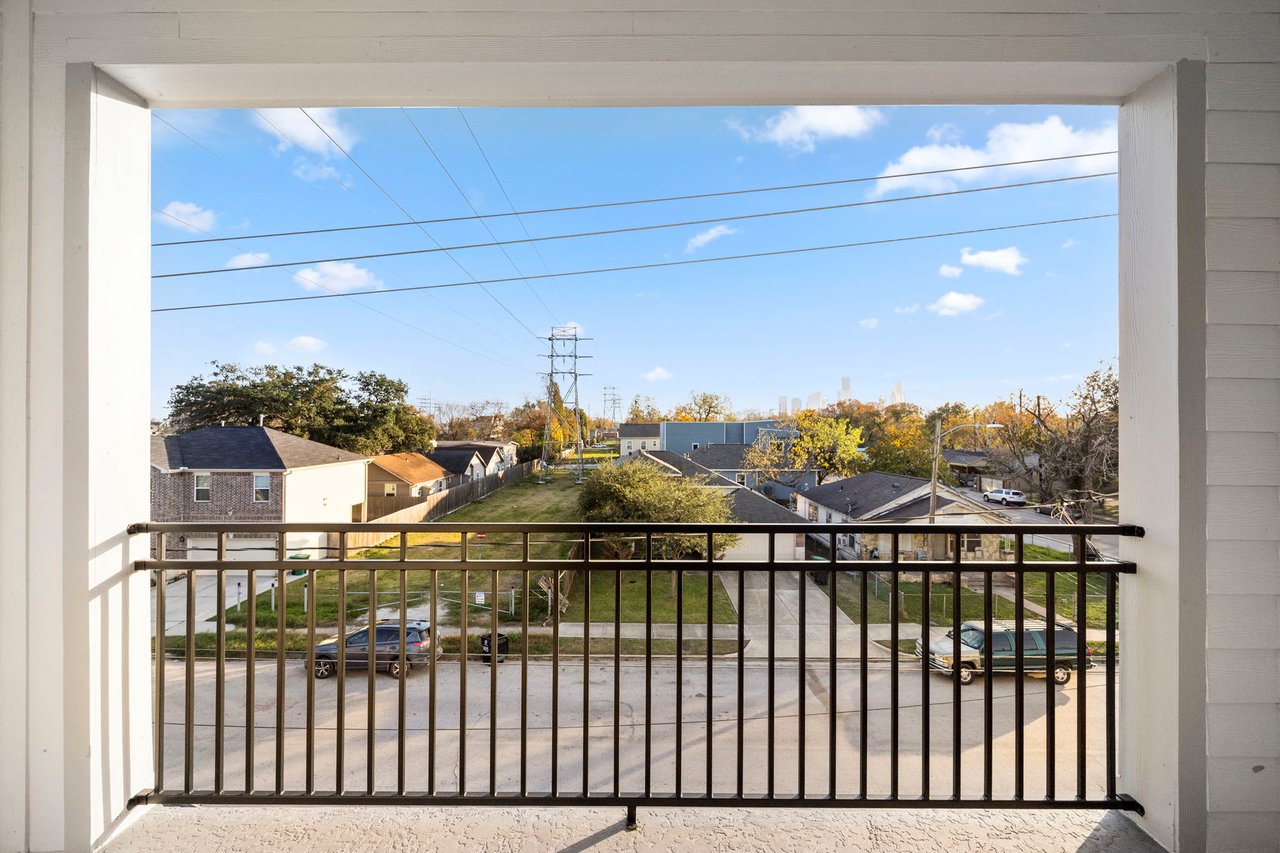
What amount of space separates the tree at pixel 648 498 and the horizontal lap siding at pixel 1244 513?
1.34 m

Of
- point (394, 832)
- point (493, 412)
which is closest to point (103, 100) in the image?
point (493, 412)

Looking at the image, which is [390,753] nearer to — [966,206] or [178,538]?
[178,538]

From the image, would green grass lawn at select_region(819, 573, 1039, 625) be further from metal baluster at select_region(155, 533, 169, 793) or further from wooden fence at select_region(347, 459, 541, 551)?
metal baluster at select_region(155, 533, 169, 793)

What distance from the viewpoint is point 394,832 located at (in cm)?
123

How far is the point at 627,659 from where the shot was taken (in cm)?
302

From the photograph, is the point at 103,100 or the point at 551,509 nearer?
the point at 103,100

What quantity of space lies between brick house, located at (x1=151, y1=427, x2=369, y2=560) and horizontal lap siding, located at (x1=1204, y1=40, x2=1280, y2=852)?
2.46m

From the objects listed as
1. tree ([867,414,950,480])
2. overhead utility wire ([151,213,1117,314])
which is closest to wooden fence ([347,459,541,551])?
overhead utility wire ([151,213,1117,314])

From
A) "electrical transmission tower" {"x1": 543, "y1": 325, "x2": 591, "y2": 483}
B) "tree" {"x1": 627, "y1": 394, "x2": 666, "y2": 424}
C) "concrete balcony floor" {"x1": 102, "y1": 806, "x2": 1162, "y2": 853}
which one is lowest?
"concrete balcony floor" {"x1": 102, "y1": 806, "x2": 1162, "y2": 853}

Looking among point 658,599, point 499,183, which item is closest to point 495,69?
point 499,183

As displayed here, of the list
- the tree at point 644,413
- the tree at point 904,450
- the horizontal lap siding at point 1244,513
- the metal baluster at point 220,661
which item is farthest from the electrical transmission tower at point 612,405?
the horizontal lap siding at point 1244,513

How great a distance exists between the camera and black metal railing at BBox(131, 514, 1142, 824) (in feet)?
4.05

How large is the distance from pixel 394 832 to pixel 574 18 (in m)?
2.11

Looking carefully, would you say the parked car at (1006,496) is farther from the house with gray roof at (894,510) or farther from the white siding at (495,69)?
the white siding at (495,69)
